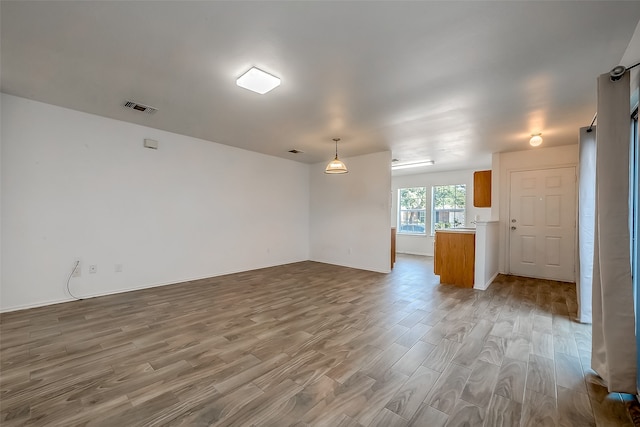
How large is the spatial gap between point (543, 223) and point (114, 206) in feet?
25.5

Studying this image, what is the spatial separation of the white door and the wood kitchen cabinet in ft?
5.20

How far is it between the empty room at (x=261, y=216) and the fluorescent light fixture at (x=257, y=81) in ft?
0.07

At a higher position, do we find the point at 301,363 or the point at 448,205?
the point at 448,205

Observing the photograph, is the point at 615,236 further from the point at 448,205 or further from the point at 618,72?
the point at 448,205

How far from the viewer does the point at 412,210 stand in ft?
29.0

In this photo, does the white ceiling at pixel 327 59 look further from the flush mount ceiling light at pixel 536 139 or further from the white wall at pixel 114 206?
the white wall at pixel 114 206

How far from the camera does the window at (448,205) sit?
791cm

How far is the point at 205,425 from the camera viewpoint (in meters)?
1.53

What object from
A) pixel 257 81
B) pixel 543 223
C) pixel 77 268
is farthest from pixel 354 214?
pixel 77 268

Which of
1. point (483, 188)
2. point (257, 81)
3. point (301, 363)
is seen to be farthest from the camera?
point (483, 188)

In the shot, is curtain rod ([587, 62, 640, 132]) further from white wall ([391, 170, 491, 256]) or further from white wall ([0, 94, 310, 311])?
white wall ([391, 170, 491, 256])

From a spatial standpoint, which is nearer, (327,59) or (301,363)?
(301,363)

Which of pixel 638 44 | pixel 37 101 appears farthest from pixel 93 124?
pixel 638 44

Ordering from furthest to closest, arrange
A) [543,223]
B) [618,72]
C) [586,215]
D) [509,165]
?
[509,165]
[543,223]
[586,215]
[618,72]
